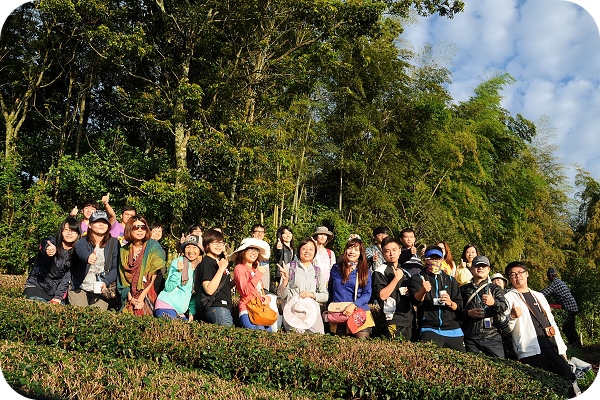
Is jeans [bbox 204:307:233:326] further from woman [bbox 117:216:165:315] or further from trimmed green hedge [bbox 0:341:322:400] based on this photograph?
trimmed green hedge [bbox 0:341:322:400]

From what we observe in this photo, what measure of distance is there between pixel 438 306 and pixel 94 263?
3841 mm

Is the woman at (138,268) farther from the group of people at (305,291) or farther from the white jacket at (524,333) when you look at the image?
the white jacket at (524,333)

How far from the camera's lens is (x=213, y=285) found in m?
4.98

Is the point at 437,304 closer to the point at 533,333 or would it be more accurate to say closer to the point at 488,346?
the point at 488,346

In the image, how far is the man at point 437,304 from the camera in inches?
193

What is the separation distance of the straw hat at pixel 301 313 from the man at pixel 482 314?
1.59m

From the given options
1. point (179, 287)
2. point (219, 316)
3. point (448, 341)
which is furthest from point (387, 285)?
point (179, 287)

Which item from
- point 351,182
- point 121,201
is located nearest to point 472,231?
point 351,182

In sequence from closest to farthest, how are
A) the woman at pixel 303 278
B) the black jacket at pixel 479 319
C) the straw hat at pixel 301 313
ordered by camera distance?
the black jacket at pixel 479 319, the straw hat at pixel 301 313, the woman at pixel 303 278

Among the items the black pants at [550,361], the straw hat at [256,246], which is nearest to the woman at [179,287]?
the straw hat at [256,246]

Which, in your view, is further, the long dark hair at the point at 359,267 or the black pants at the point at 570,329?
the black pants at the point at 570,329

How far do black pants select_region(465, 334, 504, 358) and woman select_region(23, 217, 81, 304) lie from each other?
457 centimetres

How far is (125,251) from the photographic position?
5.48 meters

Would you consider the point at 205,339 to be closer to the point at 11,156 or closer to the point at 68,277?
the point at 68,277
